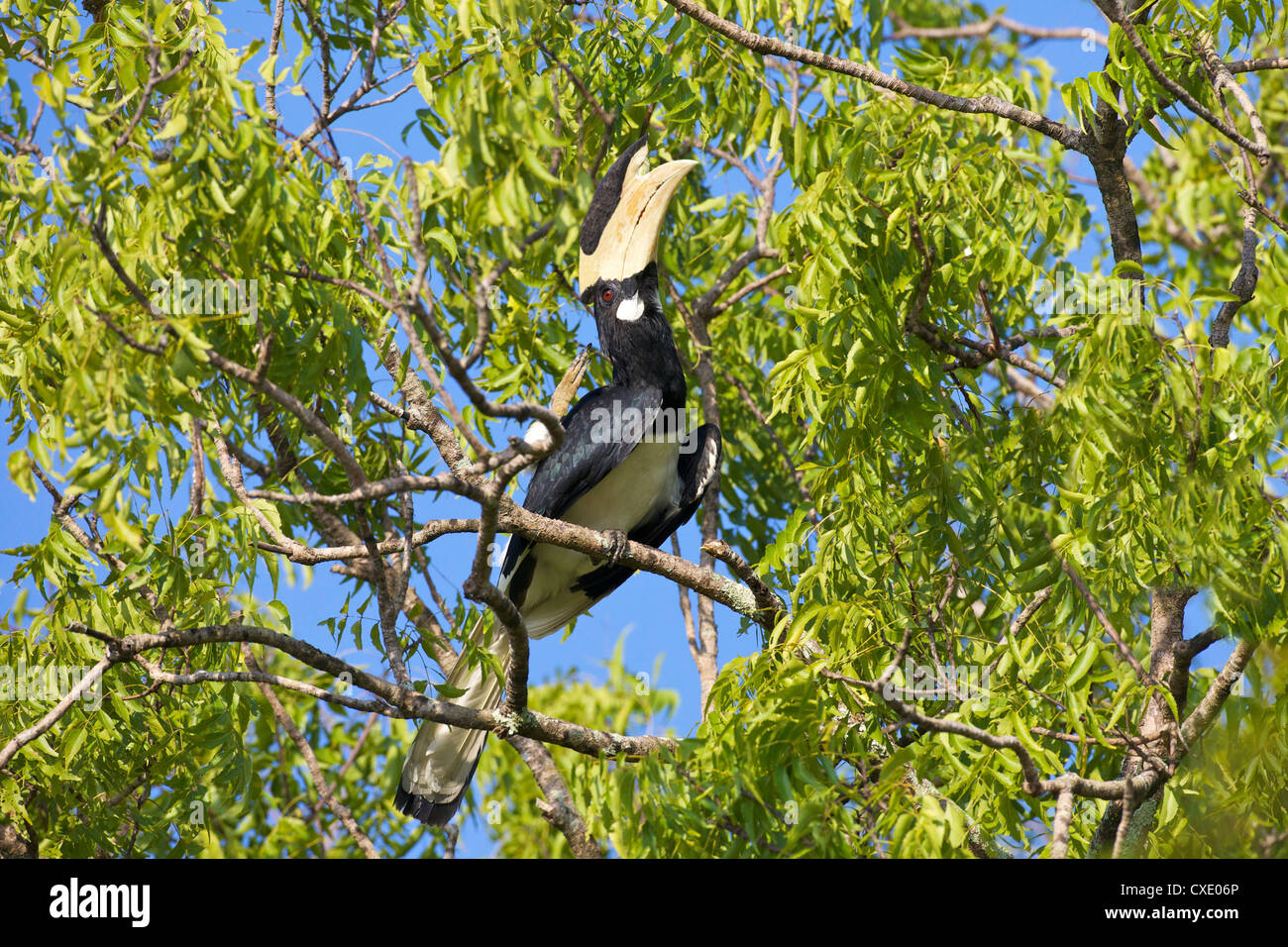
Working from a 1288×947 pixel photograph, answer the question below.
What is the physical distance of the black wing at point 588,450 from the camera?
14.1 ft

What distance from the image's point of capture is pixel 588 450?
14.2 ft

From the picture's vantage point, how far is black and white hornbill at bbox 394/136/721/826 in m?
4.34

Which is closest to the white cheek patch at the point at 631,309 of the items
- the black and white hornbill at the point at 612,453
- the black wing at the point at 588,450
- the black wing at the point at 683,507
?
the black and white hornbill at the point at 612,453

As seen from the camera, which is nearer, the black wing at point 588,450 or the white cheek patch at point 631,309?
the black wing at point 588,450

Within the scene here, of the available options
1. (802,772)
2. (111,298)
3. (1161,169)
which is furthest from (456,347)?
(1161,169)

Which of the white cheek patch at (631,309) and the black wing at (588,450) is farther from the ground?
the white cheek patch at (631,309)

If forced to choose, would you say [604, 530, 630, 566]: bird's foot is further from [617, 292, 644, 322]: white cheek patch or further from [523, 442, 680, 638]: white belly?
[617, 292, 644, 322]: white cheek patch

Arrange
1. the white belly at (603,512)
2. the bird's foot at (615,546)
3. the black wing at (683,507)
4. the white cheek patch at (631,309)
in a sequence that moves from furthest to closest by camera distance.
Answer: the black wing at (683,507), the white belly at (603,512), the white cheek patch at (631,309), the bird's foot at (615,546)

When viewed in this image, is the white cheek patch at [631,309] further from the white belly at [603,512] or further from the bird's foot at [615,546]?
the bird's foot at [615,546]

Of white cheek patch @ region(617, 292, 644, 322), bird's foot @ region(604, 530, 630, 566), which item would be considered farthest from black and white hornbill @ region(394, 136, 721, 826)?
bird's foot @ region(604, 530, 630, 566)

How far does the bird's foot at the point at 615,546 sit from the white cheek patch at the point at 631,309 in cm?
95

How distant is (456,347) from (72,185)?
177 centimetres
